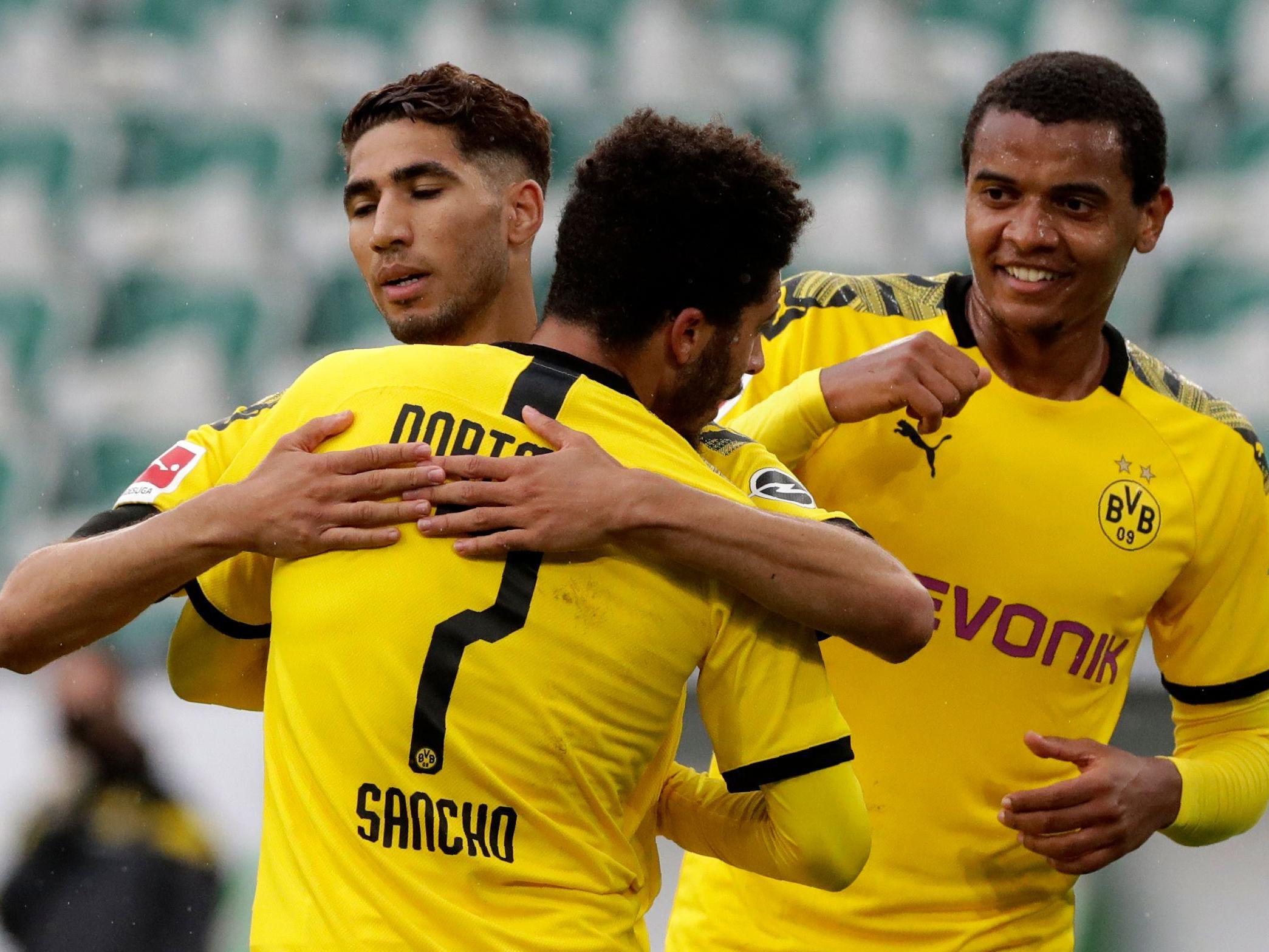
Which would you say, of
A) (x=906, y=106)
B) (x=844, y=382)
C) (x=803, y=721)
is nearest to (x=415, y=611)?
(x=803, y=721)

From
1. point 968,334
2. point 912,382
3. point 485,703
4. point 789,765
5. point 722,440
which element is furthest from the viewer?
point 968,334

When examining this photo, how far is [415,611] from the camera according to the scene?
68.0 inches

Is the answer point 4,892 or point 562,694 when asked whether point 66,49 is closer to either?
point 4,892

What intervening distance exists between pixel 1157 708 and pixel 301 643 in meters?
3.24

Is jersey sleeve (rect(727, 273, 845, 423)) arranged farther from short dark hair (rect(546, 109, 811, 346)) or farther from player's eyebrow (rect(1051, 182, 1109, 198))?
short dark hair (rect(546, 109, 811, 346))

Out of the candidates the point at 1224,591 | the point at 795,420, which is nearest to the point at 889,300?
the point at 795,420

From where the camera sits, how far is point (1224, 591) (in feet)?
8.86

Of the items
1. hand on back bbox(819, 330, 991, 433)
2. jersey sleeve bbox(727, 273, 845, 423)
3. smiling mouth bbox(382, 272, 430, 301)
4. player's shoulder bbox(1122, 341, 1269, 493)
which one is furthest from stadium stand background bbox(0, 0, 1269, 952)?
hand on back bbox(819, 330, 991, 433)

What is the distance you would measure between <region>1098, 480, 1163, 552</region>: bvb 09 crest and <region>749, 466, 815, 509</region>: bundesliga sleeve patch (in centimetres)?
85

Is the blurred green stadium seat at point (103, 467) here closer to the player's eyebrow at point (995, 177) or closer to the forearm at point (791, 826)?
the player's eyebrow at point (995, 177)

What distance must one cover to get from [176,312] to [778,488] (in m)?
4.32

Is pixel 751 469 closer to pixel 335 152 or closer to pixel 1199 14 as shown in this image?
pixel 335 152

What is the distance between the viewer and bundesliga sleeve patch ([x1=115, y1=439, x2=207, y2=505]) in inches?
80.7

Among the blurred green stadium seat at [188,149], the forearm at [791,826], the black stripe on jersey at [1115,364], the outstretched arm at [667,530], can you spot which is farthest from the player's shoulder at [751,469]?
the blurred green stadium seat at [188,149]
